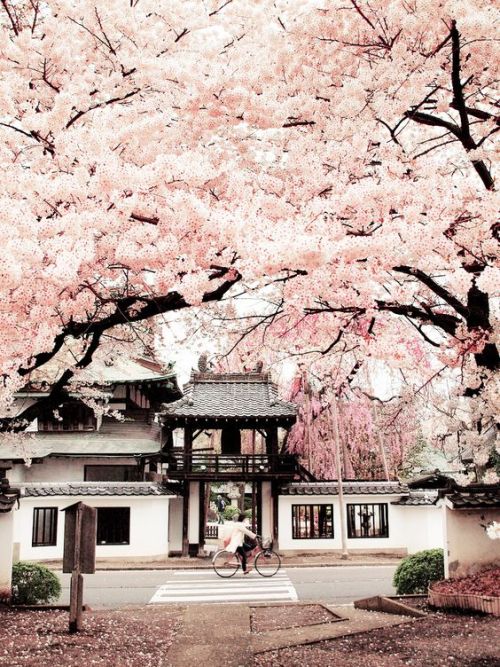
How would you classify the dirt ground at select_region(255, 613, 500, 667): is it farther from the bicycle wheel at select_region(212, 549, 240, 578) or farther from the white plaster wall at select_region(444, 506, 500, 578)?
the bicycle wheel at select_region(212, 549, 240, 578)

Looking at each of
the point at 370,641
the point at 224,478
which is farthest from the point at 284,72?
the point at 224,478

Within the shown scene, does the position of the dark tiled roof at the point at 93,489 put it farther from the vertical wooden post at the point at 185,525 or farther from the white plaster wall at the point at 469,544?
the white plaster wall at the point at 469,544

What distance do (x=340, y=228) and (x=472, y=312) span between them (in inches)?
112

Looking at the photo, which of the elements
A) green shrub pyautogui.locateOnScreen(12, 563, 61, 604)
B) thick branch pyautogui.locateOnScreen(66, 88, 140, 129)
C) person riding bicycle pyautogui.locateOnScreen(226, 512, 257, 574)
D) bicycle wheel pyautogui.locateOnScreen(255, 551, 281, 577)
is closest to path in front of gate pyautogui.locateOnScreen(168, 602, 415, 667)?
green shrub pyautogui.locateOnScreen(12, 563, 61, 604)

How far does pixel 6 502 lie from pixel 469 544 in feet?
22.4

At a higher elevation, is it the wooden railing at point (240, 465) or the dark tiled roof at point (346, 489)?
the wooden railing at point (240, 465)

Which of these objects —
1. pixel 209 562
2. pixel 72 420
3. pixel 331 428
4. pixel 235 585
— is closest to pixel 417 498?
pixel 331 428

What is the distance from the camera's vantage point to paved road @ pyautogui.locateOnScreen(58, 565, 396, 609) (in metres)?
13.2

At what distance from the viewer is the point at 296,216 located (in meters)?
5.32

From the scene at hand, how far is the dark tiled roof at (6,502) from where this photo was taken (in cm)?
973

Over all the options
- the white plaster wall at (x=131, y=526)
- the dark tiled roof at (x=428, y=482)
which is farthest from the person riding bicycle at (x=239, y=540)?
the dark tiled roof at (x=428, y=482)

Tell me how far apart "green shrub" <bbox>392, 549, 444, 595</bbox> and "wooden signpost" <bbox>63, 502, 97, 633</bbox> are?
5.15m

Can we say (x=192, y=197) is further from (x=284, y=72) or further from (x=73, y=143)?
(x=284, y=72)

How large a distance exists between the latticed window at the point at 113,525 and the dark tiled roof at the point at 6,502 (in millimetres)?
11446
